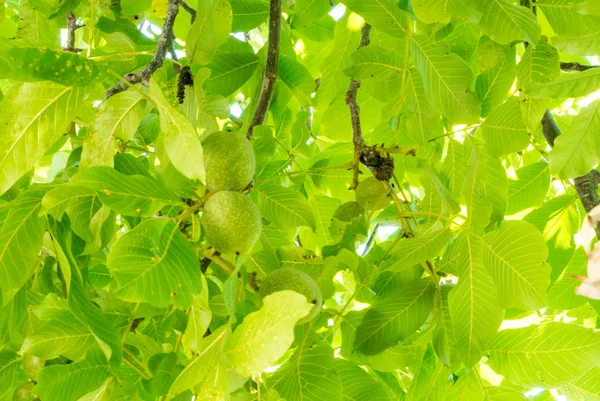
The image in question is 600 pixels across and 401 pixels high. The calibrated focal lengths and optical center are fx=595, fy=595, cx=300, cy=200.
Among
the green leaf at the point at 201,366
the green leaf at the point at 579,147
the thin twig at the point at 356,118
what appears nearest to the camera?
the green leaf at the point at 201,366

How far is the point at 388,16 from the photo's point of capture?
1.43 meters

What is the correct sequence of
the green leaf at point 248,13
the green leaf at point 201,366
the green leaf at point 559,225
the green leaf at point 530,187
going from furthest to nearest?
the green leaf at point 248,13 < the green leaf at point 530,187 < the green leaf at point 559,225 < the green leaf at point 201,366

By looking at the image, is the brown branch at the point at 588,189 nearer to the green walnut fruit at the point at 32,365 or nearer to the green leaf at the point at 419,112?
the green leaf at the point at 419,112

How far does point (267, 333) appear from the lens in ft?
3.30

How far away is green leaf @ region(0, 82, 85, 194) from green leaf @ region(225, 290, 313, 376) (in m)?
0.49

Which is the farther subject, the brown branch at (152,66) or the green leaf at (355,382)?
the green leaf at (355,382)

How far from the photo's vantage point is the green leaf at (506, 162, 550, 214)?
186cm

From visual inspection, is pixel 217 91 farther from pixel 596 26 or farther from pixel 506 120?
pixel 596 26

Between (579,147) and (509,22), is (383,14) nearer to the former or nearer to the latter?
(509,22)

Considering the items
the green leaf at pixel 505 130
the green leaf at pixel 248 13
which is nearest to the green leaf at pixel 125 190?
the green leaf at pixel 505 130

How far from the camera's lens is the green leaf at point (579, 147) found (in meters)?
1.27

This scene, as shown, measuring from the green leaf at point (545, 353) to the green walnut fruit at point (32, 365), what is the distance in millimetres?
1130

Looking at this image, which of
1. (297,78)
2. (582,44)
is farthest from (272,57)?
(582,44)

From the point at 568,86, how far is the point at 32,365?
1421mm
